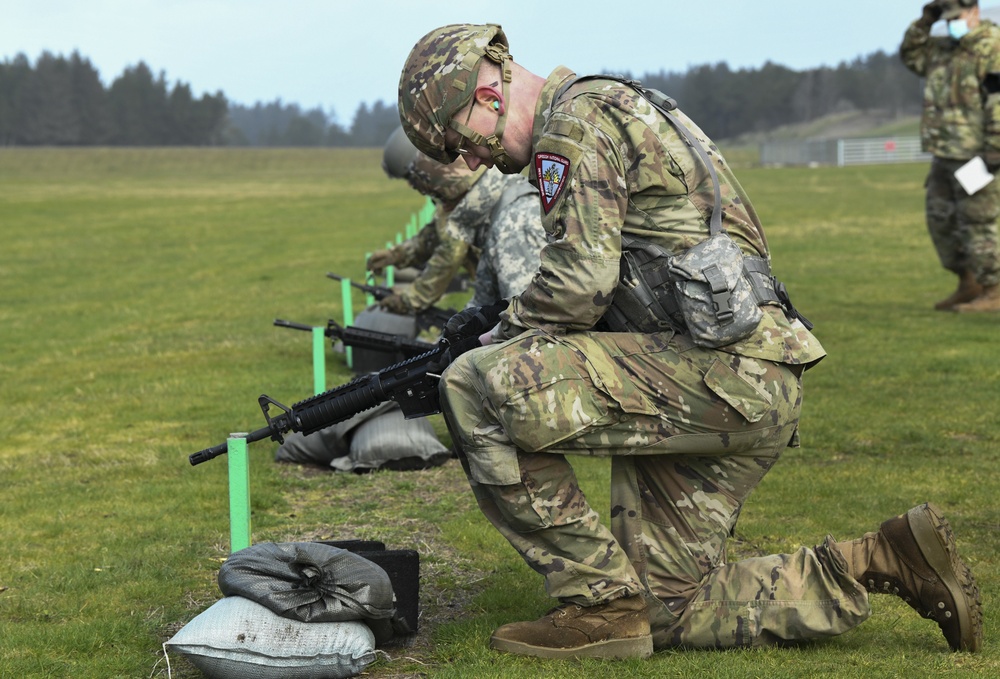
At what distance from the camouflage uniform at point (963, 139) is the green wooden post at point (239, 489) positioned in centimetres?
975

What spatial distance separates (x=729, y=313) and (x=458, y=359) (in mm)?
959

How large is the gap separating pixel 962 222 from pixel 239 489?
9.93 meters

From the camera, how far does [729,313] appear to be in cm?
407

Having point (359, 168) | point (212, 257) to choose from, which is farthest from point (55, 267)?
point (359, 168)

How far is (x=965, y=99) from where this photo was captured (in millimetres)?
12492

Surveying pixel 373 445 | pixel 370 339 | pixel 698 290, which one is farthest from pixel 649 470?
pixel 370 339

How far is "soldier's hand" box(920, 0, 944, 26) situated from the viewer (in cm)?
1280

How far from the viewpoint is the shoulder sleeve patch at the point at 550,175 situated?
4.11 metres

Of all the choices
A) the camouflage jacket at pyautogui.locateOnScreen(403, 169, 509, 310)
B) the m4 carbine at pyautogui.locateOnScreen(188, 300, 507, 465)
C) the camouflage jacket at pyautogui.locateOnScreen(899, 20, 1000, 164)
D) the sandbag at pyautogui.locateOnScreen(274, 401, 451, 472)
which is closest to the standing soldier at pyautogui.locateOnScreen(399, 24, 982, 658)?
the m4 carbine at pyautogui.locateOnScreen(188, 300, 507, 465)

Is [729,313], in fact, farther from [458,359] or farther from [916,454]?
[916,454]

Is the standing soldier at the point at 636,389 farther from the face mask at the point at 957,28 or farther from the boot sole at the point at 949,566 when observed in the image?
the face mask at the point at 957,28

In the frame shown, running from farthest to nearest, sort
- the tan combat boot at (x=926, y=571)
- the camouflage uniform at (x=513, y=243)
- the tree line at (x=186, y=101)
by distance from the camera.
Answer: the tree line at (x=186, y=101), the camouflage uniform at (x=513, y=243), the tan combat boot at (x=926, y=571)

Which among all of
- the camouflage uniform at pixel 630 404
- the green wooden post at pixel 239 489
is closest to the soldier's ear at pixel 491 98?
the camouflage uniform at pixel 630 404

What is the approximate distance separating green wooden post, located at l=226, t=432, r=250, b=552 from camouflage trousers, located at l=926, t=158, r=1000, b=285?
9817mm
